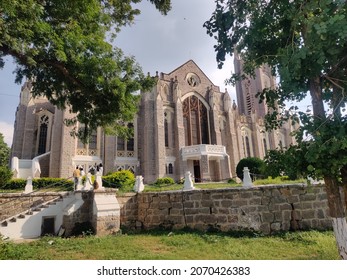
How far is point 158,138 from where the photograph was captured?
81.5 feet

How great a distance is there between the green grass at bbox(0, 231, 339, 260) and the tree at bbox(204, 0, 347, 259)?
2400 millimetres

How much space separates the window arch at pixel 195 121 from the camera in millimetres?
28344

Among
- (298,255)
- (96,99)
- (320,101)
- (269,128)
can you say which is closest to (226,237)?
(298,255)

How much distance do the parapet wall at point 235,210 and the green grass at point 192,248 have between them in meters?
0.62

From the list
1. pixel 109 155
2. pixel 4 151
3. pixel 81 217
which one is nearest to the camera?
pixel 81 217

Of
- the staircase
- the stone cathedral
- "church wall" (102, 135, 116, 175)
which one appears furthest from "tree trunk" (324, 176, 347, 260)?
"church wall" (102, 135, 116, 175)

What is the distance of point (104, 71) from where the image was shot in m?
7.73

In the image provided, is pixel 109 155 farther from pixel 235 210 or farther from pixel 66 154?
pixel 235 210

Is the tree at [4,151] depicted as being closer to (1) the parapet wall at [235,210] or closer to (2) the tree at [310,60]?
(1) the parapet wall at [235,210]

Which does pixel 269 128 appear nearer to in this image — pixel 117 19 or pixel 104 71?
pixel 104 71

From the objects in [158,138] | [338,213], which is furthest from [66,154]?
[338,213]

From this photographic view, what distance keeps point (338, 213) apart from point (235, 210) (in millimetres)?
5421

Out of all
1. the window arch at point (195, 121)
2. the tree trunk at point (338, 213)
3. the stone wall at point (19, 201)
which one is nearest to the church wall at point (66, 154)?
the stone wall at point (19, 201)

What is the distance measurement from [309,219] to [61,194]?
1095cm
